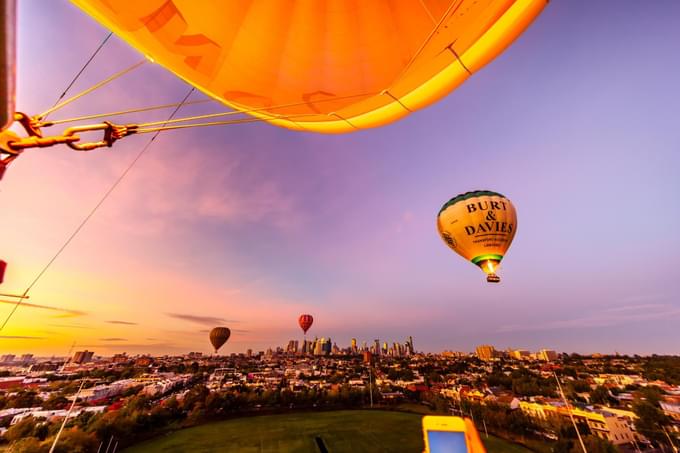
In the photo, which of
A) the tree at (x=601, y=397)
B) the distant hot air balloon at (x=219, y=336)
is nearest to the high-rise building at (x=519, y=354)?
the tree at (x=601, y=397)

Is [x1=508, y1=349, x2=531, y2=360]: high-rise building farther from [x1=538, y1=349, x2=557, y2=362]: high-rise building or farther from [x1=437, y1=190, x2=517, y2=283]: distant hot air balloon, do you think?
[x1=437, y1=190, x2=517, y2=283]: distant hot air balloon

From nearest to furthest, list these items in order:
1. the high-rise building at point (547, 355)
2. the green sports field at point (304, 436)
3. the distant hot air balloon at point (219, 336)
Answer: the green sports field at point (304, 436) < the distant hot air balloon at point (219, 336) < the high-rise building at point (547, 355)

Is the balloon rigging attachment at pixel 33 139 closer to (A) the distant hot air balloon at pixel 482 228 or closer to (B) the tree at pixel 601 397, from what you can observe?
(A) the distant hot air balloon at pixel 482 228

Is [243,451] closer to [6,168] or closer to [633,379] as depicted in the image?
[6,168]

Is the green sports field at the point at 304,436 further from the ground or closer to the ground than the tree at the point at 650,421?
closer to the ground

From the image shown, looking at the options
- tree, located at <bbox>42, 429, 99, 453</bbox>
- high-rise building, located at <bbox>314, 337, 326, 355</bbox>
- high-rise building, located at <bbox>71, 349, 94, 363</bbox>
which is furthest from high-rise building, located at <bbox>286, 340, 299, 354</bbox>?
tree, located at <bbox>42, 429, 99, 453</bbox>

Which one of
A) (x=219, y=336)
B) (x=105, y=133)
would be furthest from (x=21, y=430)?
(x=105, y=133)
